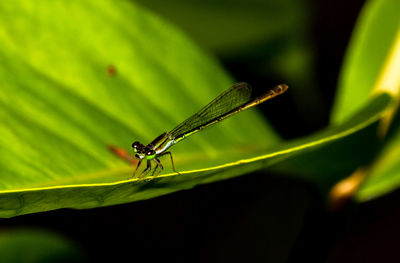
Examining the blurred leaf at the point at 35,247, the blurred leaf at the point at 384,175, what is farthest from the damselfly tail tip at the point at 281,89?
the blurred leaf at the point at 35,247

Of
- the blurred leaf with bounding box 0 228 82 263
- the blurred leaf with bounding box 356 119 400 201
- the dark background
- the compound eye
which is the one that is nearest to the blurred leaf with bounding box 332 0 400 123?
the blurred leaf with bounding box 356 119 400 201

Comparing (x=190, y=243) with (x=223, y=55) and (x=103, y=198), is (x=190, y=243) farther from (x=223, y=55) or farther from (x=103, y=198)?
(x=103, y=198)

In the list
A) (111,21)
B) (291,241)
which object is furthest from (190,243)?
(111,21)

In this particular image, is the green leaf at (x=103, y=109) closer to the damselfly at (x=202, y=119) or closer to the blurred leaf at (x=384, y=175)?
the damselfly at (x=202, y=119)

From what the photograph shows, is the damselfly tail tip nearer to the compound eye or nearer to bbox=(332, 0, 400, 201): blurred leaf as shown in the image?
bbox=(332, 0, 400, 201): blurred leaf

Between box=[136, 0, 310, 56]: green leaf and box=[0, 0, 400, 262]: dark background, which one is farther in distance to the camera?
box=[136, 0, 310, 56]: green leaf

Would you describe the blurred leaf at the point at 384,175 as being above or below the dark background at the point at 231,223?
below

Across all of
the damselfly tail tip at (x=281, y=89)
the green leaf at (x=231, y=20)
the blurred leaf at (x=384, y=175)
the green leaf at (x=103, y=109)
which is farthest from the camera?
the green leaf at (x=231, y=20)
